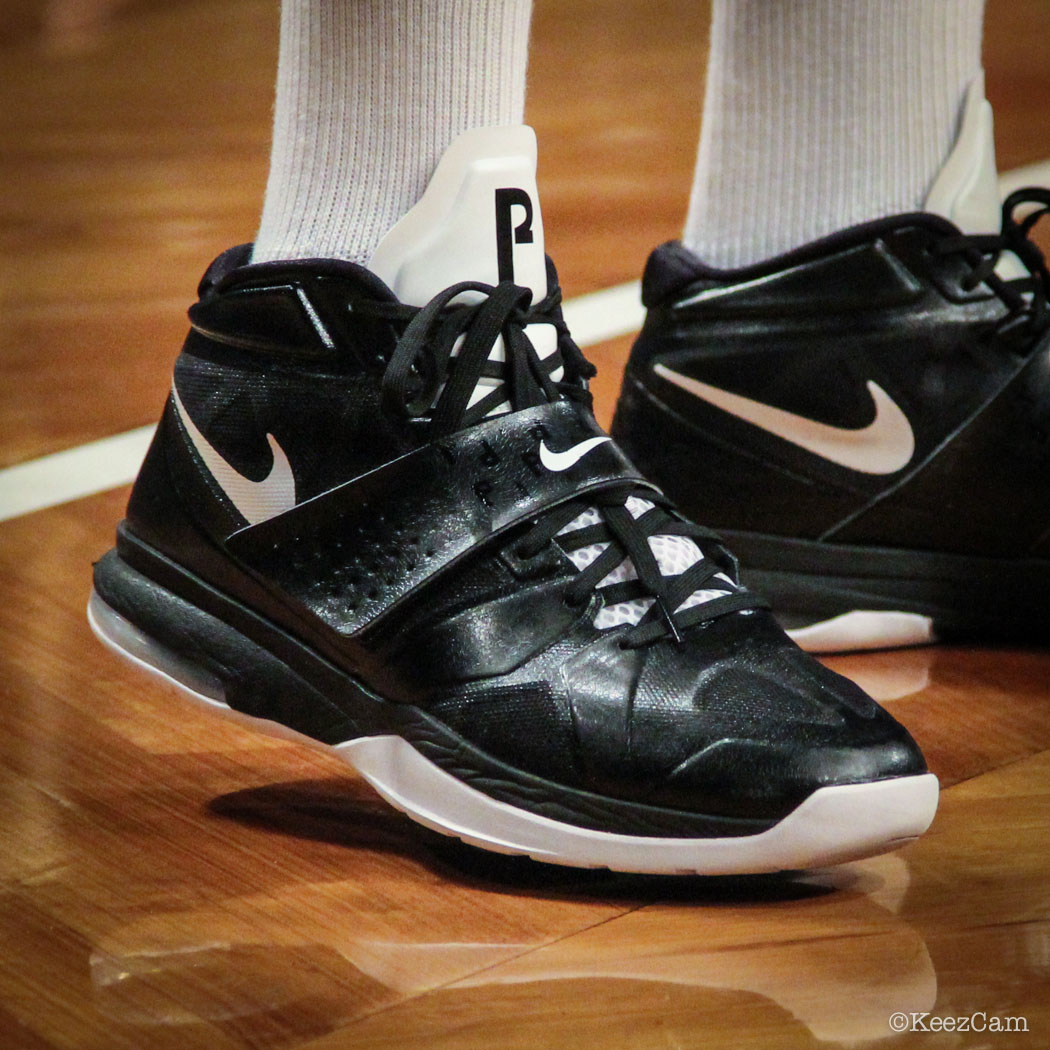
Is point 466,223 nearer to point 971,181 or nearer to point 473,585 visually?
point 473,585

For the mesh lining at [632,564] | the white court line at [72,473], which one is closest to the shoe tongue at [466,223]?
the mesh lining at [632,564]

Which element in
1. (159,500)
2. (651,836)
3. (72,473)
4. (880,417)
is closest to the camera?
(651,836)

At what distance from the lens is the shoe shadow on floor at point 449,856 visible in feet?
2.13

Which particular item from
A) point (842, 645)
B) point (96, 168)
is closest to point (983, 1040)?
point (842, 645)

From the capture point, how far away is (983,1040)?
1.79ft

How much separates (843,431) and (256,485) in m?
0.36

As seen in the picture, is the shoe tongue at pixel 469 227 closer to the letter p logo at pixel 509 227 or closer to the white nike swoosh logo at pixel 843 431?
the letter p logo at pixel 509 227

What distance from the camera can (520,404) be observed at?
0.69 meters

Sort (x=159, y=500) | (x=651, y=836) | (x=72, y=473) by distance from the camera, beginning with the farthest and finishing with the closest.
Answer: (x=72, y=473), (x=159, y=500), (x=651, y=836)

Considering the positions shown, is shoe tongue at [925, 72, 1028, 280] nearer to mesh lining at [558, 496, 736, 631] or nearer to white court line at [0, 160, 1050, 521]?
mesh lining at [558, 496, 736, 631]

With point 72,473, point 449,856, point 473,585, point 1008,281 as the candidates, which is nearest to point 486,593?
point 473,585

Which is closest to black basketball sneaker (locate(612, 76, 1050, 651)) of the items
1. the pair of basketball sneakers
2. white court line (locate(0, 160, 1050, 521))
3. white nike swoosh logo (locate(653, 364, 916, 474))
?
white nike swoosh logo (locate(653, 364, 916, 474))

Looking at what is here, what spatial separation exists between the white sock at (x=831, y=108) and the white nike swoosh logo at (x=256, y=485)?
359 millimetres
